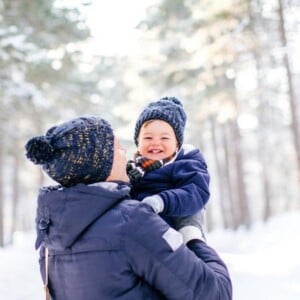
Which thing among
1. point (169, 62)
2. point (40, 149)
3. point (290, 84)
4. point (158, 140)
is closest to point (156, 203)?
point (40, 149)

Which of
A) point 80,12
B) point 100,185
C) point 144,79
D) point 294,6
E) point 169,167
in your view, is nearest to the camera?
point 100,185

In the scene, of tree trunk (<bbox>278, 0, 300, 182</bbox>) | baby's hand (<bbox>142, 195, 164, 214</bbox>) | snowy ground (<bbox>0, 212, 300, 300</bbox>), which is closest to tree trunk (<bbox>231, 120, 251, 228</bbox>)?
tree trunk (<bbox>278, 0, 300, 182</bbox>)

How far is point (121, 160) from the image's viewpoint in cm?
188

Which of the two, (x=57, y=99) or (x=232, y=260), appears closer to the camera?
(x=232, y=260)

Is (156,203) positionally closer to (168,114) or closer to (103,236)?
(103,236)

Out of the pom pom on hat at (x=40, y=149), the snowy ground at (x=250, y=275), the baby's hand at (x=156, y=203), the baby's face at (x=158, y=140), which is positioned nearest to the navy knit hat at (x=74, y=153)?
the pom pom on hat at (x=40, y=149)

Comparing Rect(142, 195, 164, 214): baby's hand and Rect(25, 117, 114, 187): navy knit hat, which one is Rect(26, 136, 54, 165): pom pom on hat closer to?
Rect(25, 117, 114, 187): navy knit hat

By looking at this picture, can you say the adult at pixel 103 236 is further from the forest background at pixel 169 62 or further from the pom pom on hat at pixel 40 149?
the forest background at pixel 169 62

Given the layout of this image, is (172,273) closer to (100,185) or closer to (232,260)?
(100,185)

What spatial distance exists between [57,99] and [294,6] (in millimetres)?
9927

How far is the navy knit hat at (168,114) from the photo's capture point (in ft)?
8.33

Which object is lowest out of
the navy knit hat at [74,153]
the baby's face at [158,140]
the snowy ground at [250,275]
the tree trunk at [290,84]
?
the snowy ground at [250,275]

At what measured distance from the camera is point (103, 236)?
1.67 meters

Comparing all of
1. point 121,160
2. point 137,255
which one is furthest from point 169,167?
point 137,255
